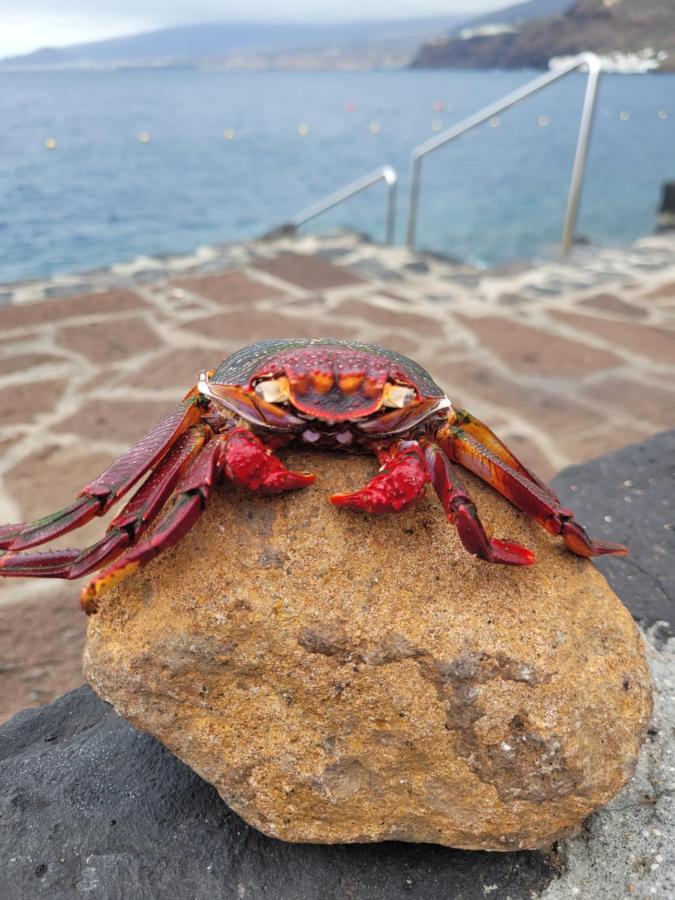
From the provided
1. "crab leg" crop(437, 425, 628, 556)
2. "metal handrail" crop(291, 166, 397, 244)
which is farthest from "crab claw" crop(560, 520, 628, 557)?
"metal handrail" crop(291, 166, 397, 244)

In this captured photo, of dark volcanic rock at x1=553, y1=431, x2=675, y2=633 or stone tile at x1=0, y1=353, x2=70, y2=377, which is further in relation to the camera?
stone tile at x1=0, y1=353, x2=70, y2=377

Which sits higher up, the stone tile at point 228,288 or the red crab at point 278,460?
the red crab at point 278,460

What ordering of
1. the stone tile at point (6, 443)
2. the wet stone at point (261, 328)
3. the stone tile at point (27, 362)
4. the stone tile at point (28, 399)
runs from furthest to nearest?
the wet stone at point (261, 328)
the stone tile at point (27, 362)
the stone tile at point (28, 399)
the stone tile at point (6, 443)

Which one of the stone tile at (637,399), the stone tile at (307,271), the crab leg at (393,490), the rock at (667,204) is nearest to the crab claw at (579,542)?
the crab leg at (393,490)

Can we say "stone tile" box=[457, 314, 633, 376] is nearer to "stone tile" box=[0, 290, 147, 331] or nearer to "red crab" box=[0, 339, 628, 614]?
"stone tile" box=[0, 290, 147, 331]

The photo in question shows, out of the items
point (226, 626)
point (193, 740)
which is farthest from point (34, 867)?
point (226, 626)

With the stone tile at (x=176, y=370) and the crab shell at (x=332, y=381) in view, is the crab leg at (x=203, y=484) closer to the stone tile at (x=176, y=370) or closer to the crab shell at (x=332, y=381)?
the crab shell at (x=332, y=381)

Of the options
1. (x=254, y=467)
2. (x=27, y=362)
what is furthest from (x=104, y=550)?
(x=27, y=362)
